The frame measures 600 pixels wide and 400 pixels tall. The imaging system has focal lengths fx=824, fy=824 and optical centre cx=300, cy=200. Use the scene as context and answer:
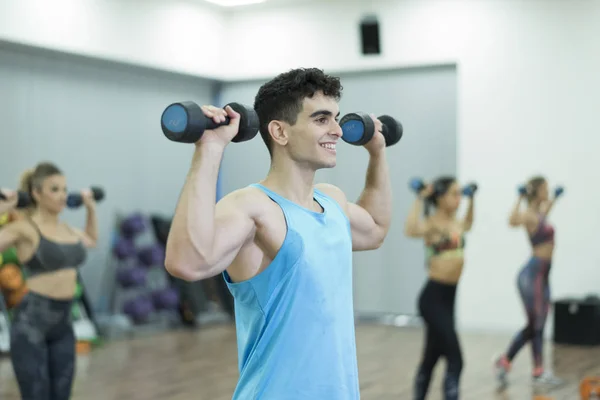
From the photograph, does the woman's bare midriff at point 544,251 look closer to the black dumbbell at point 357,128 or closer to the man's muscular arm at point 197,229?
the black dumbbell at point 357,128

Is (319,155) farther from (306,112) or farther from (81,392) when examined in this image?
(81,392)

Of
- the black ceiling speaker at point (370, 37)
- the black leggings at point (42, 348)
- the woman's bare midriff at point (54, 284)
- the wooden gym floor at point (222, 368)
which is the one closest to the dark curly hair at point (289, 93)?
the black leggings at point (42, 348)

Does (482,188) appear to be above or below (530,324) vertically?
above

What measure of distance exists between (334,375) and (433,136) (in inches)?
265

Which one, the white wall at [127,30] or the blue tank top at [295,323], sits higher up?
the white wall at [127,30]

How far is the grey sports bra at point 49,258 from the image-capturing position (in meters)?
3.92

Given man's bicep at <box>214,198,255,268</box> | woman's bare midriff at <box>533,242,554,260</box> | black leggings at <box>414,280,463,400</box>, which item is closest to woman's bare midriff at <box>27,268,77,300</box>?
black leggings at <box>414,280,463,400</box>

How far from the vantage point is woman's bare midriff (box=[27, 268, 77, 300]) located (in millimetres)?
3852

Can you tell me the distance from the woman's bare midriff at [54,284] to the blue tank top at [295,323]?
2.21m

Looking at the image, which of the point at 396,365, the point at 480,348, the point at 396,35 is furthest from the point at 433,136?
the point at 396,365

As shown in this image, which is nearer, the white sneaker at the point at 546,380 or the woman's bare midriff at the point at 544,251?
the white sneaker at the point at 546,380

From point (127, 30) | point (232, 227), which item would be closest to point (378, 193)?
point (232, 227)

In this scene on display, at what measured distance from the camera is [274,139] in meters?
1.97

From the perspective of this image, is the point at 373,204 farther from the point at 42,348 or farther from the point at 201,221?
the point at 42,348
